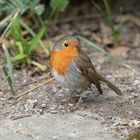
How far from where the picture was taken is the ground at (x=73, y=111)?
4066mm

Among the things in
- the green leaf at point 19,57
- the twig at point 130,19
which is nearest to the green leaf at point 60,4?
the green leaf at point 19,57

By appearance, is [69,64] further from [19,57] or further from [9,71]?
[19,57]

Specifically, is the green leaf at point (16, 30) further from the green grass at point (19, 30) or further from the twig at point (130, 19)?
the twig at point (130, 19)

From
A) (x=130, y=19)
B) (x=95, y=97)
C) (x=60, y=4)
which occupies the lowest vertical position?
(x=95, y=97)

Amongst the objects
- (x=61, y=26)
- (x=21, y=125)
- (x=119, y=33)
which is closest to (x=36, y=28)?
(x=61, y=26)

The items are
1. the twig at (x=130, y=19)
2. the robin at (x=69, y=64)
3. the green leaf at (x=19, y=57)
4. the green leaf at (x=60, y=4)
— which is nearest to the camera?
the robin at (x=69, y=64)

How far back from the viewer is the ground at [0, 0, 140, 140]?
4066mm

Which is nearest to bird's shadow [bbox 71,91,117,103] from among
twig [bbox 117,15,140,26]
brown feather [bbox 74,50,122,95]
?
brown feather [bbox 74,50,122,95]

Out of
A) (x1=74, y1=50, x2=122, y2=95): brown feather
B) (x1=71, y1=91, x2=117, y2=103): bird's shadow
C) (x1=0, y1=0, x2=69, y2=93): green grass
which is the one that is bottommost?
(x1=71, y1=91, x2=117, y2=103): bird's shadow

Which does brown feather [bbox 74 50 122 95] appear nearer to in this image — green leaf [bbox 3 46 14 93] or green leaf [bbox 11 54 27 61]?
green leaf [bbox 3 46 14 93]

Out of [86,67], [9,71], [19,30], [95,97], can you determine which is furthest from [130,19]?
[9,71]

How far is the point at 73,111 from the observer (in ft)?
15.0

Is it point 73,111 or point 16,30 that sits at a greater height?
point 16,30

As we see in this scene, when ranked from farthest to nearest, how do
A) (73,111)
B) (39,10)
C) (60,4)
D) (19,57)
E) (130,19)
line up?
(130,19) → (60,4) → (39,10) → (19,57) → (73,111)
